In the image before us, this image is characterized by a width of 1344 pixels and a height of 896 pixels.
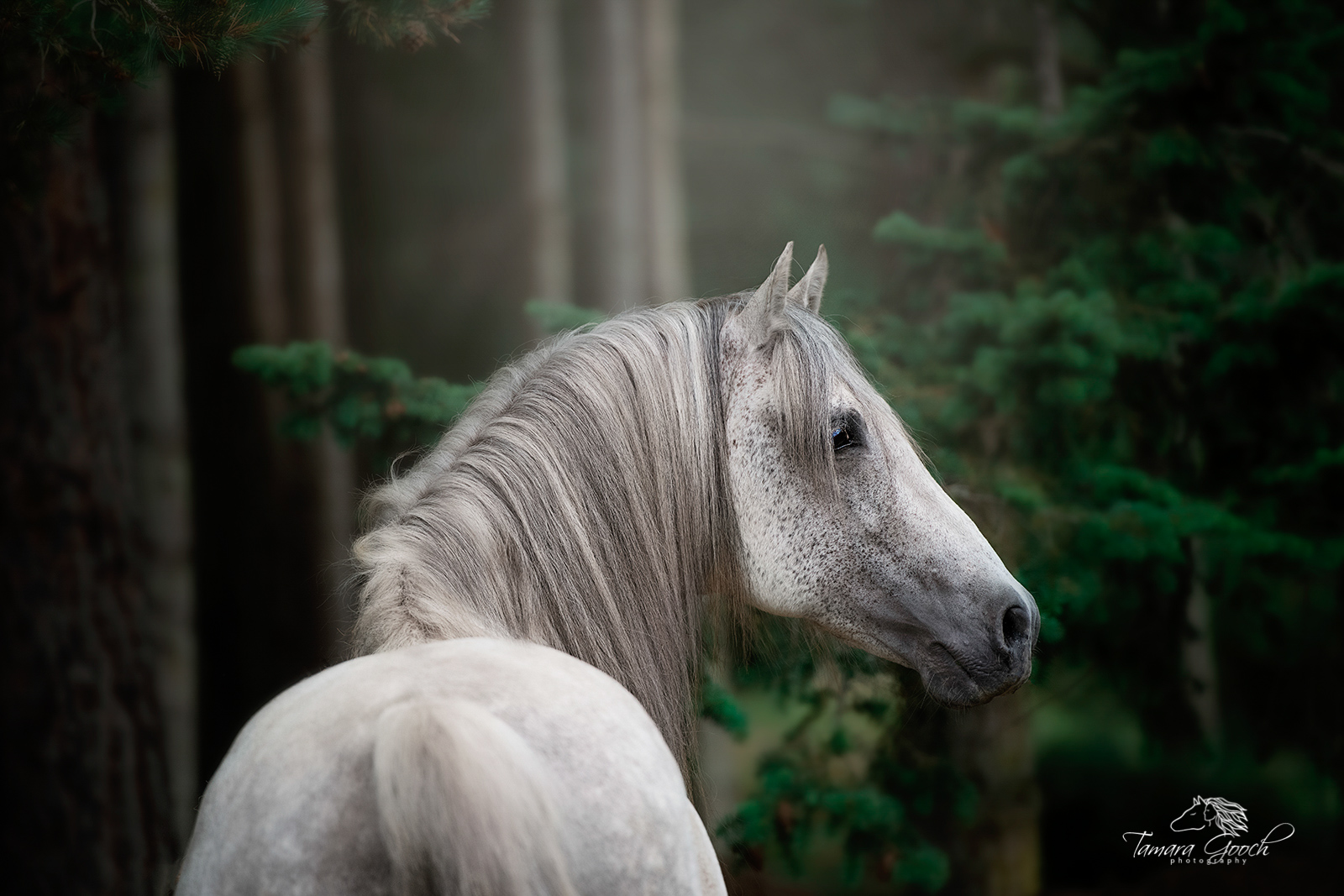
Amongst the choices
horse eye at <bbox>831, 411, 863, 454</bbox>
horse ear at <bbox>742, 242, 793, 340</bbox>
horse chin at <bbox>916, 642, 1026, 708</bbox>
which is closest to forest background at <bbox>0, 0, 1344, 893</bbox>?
horse chin at <bbox>916, 642, 1026, 708</bbox>

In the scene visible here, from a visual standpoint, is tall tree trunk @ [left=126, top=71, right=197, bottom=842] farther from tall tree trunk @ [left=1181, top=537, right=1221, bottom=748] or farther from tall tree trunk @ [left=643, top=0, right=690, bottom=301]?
tall tree trunk @ [left=1181, top=537, right=1221, bottom=748]

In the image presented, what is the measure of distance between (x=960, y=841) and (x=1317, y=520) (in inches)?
60.9

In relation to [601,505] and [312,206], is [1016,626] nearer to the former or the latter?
[601,505]

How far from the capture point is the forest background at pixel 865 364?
2309 mm

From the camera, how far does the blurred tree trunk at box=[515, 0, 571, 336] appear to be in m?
4.09

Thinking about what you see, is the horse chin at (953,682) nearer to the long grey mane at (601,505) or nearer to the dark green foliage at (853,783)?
the long grey mane at (601,505)

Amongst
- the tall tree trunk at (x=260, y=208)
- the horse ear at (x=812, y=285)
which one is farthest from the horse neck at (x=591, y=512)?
the tall tree trunk at (x=260, y=208)

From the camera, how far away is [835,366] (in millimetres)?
→ 1392

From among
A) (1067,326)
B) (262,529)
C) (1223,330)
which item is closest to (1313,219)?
(1223,330)

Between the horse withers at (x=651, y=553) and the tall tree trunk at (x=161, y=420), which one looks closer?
the horse withers at (x=651, y=553)

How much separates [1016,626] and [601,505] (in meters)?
0.67

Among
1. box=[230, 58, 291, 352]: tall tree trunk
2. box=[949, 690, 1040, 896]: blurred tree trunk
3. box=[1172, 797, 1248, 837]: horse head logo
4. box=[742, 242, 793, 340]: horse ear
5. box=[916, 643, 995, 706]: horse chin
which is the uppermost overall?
box=[230, 58, 291, 352]: tall tree trunk

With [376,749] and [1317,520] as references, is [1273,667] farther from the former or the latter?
[376,749]

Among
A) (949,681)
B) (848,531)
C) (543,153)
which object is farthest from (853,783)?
(543,153)
